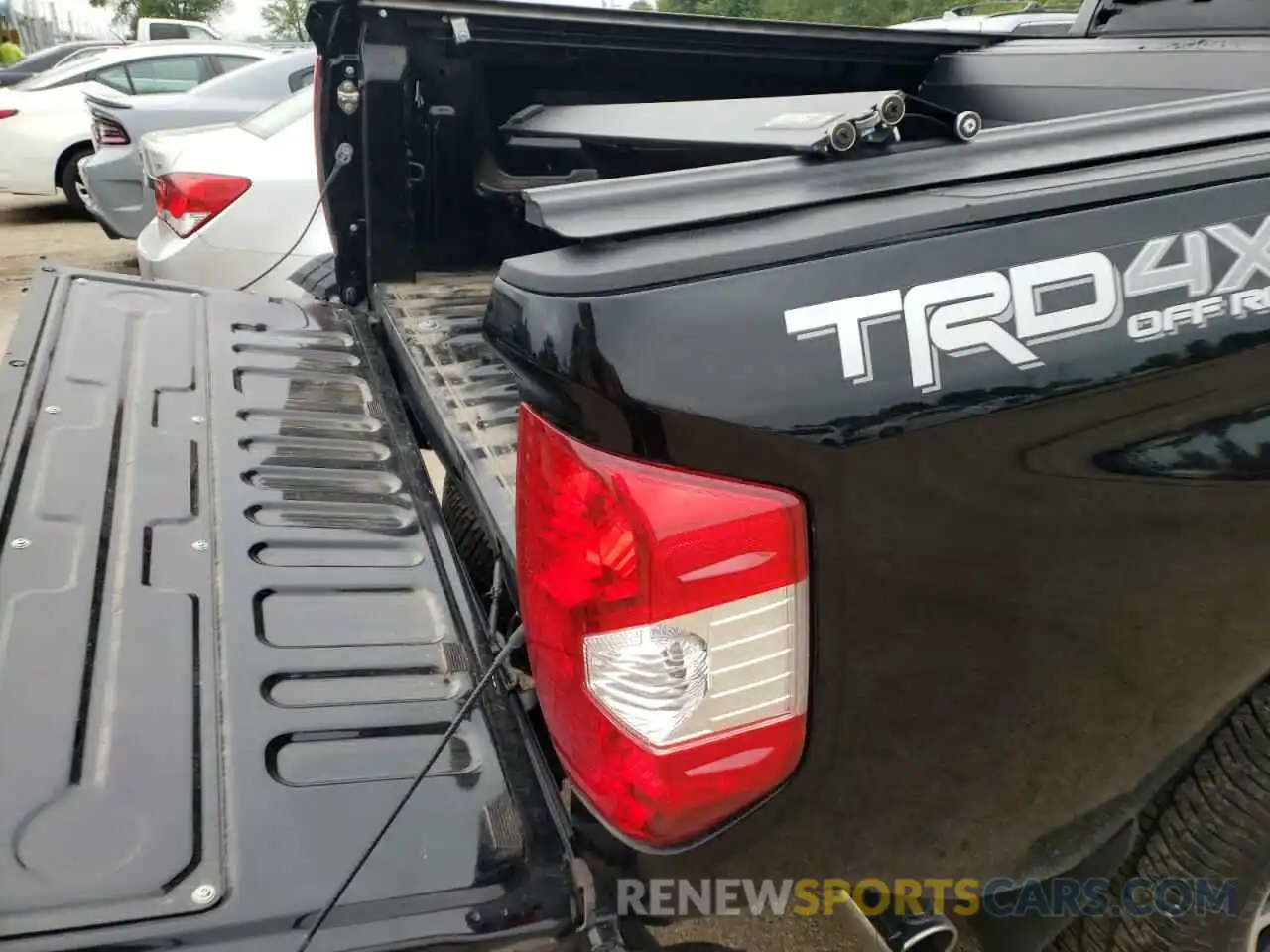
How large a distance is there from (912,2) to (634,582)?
19.8 m

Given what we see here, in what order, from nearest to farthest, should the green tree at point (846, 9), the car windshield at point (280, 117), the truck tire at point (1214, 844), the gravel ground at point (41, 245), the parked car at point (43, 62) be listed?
1. the truck tire at point (1214, 844)
2. the car windshield at point (280, 117)
3. the gravel ground at point (41, 245)
4. the parked car at point (43, 62)
5. the green tree at point (846, 9)

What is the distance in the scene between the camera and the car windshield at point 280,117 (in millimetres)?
4574

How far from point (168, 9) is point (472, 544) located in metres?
46.0

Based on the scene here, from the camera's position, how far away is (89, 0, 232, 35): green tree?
40.7 meters

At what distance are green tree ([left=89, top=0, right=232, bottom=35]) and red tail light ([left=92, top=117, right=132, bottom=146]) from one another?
119 ft

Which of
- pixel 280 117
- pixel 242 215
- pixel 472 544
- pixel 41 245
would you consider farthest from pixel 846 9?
pixel 472 544

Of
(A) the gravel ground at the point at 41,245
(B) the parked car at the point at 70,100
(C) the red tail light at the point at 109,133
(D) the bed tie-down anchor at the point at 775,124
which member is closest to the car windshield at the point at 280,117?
(D) the bed tie-down anchor at the point at 775,124

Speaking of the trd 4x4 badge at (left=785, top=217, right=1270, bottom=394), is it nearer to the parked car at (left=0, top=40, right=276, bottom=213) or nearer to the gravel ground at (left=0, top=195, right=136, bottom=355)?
the gravel ground at (left=0, top=195, right=136, bottom=355)

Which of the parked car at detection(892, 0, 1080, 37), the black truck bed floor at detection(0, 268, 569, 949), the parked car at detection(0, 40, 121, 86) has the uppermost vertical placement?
the parked car at detection(0, 40, 121, 86)

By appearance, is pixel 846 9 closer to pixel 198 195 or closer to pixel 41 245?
pixel 41 245

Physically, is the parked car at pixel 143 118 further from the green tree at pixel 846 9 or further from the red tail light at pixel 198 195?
the green tree at pixel 846 9

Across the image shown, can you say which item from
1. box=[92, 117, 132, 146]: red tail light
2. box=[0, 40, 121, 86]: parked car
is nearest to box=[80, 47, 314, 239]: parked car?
box=[92, 117, 132, 146]: red tail light

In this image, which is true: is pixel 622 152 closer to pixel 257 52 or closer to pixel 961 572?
pixel 961 572

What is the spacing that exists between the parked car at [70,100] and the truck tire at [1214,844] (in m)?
10.7
